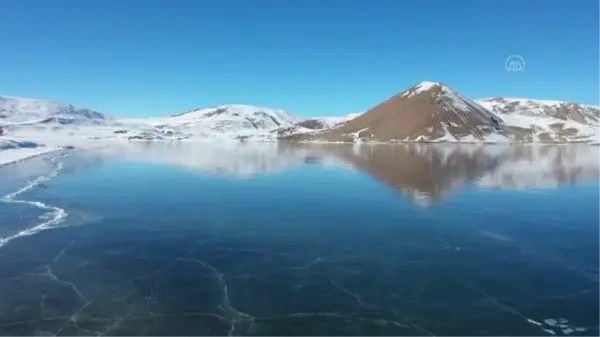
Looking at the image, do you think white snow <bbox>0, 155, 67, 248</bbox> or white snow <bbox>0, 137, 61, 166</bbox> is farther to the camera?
white snow <bbox>0, 137, 61, 166</bbox>

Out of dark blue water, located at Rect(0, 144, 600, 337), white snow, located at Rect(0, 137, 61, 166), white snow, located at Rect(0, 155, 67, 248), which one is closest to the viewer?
dark blue water, located at Rect(0, 144, 600, 337)

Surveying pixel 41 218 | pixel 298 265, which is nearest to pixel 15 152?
pixel 41 218

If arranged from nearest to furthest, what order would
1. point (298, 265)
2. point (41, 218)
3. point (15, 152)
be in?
point (298, 265) < point (41, 218) < point (15, 152)

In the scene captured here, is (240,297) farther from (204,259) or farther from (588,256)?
(588,256)

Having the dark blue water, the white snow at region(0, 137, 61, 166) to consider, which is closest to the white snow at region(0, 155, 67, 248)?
the dark blue water

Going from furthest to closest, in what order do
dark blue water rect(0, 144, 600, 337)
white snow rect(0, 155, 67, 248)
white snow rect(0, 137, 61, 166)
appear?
white snow rect(0, 137, 61, 166)
white snow rect(0, 155, 67, 248)
dark blue water rect(0, 144, 600, 337)

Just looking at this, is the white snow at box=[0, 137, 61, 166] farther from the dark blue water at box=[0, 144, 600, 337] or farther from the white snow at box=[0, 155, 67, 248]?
the dark blue water at box=[0, 144, 600, 337]

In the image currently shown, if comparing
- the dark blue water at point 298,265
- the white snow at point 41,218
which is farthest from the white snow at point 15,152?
the dark blue water at point 298,265

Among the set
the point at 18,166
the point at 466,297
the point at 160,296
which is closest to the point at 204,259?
the point at 160,296

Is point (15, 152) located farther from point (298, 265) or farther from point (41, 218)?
point (298, 265)
